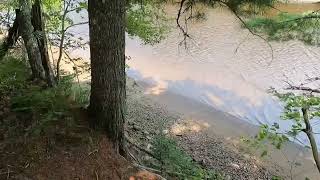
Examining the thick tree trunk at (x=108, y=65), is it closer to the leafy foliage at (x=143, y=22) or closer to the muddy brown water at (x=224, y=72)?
the leafy foliage at (x=143, y=22)

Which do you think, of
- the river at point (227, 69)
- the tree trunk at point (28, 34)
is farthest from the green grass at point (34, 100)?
the river at point (227, 69)

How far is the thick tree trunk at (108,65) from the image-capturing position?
3535 millimetres

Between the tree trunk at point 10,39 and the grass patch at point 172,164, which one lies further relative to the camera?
the tree trunk at point 10,39

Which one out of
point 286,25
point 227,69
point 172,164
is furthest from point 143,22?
point 227,69

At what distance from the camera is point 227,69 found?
11.7 metres

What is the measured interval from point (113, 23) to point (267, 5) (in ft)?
7.75

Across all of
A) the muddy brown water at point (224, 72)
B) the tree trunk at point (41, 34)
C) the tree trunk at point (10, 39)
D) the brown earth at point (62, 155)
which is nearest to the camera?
the brown earth at point (62, 155)

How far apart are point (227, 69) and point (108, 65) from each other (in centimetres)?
842

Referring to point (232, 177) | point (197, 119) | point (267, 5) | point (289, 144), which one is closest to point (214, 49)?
point (197, 119)

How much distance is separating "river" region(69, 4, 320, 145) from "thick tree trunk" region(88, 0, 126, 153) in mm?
5736

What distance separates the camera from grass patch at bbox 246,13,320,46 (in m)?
6.91

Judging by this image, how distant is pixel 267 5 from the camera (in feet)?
16.4

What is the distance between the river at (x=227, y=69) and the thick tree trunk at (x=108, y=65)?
5736mm

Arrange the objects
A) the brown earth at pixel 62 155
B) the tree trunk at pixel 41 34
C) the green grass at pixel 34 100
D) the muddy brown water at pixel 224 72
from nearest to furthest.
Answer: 1. the brown earth at pixel 62 155
2. the green grass at pixel 34 100
3. the tree trunk at pixel 41 34
4. the muddy brown water at pixel 224 72
